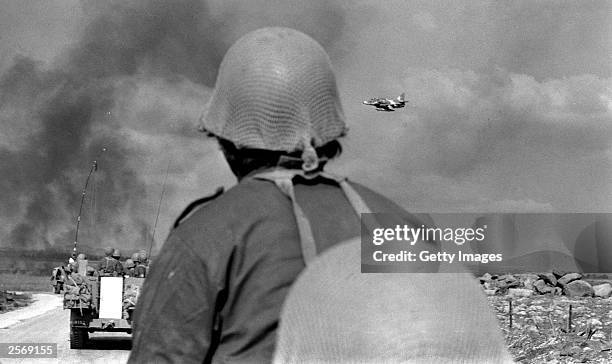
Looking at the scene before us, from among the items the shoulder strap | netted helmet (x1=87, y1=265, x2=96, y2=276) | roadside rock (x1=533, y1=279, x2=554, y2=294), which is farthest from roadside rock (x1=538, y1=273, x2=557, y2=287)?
the shoulder strap

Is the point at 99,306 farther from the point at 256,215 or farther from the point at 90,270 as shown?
the point at 256,215

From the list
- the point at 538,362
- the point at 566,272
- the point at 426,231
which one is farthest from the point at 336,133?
the point at 566,272

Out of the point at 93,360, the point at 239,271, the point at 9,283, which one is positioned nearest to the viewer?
the point at 239,271

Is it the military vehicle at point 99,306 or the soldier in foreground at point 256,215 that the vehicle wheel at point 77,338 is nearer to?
the military vehicle at point 99,306

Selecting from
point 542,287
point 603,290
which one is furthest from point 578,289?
point 542,287

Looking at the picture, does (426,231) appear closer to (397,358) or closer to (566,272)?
(397,358)
